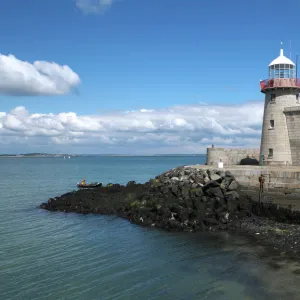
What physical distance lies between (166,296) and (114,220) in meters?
11.1

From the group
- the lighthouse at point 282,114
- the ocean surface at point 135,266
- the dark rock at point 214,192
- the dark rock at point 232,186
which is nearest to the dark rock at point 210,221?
the ocean surface at point 135,266

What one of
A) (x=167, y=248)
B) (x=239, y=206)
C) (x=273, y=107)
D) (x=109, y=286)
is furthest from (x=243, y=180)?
(x=109, y=286)

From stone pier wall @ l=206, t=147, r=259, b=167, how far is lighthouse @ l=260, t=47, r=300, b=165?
5.90 metres

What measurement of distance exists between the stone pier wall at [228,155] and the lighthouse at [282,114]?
5.90 metres

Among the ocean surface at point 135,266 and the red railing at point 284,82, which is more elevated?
the red railing at point 284,82

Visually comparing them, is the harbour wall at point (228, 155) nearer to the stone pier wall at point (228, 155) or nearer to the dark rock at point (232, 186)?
the stone pier wall at point (228, 155)

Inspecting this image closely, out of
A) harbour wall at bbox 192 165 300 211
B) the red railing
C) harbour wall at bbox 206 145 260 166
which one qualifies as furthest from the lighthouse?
harbour wall at bbox 206 145 260 166

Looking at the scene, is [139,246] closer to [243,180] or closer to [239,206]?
[239,206]

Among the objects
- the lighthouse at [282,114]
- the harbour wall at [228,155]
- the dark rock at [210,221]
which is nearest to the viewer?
the dark rock at [210,221]

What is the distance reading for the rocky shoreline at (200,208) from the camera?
17562mm

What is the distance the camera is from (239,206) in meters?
20.2

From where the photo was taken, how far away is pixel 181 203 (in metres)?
21.1

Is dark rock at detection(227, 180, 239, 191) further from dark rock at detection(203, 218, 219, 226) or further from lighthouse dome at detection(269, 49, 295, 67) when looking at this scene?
lighthouse dome at detection(269, 49, 295, 67)

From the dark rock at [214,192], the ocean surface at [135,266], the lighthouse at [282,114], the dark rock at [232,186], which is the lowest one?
the ocean surface at [135,266]
